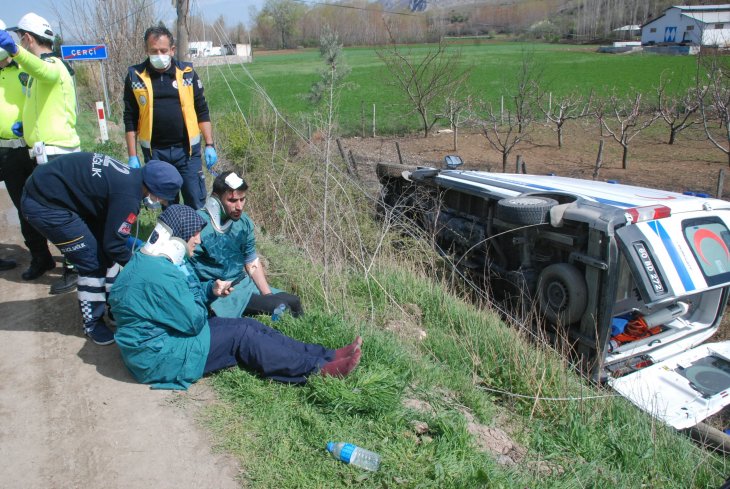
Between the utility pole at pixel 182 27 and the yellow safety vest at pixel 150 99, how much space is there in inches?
171

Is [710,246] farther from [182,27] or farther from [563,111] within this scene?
[563,111]

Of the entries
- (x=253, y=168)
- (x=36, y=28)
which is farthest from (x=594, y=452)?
(x=253, y=168)

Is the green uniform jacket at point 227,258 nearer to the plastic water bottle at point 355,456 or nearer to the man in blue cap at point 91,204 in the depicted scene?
the man in blue cap at point 91,204

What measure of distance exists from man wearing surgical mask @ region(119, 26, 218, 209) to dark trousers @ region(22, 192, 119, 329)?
1028 mm

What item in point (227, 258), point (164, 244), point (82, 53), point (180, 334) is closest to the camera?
point (164, 244)

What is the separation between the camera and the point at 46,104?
4.55 m

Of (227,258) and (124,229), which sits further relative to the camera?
(227,258)

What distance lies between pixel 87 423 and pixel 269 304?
1455 mm

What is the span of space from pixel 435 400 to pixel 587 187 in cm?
312

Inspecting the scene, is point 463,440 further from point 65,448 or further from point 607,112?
point 607,112

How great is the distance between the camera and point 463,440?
9.71ft

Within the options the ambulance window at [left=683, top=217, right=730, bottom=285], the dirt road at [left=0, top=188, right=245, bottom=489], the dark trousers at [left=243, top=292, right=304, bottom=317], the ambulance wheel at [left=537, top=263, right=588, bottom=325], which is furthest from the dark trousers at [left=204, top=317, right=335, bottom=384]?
the ambulance window at [left=683, top=217, right=730, bottom=285]

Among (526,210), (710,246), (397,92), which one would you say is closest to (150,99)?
(526,210)

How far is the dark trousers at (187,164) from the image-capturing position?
514 centimetres
